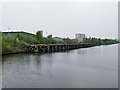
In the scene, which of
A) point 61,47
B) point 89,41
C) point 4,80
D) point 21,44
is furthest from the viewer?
point 89,41

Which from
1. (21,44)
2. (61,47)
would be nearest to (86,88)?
(21,44)

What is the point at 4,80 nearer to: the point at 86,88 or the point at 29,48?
the point at 86,88

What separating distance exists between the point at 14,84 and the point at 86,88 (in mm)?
4429

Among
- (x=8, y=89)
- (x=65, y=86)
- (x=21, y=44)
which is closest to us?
(x=8, y=89)

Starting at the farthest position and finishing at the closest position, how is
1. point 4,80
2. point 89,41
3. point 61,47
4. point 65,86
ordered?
1. point 89,41
2. point 61,47
3. point 4,80
4. point 65,86

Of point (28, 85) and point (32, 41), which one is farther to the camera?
point (32, 41)

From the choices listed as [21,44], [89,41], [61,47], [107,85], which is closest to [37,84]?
[107,85]

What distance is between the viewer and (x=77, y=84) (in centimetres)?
1341

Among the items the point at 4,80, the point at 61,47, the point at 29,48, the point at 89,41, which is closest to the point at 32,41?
the point at 29,48

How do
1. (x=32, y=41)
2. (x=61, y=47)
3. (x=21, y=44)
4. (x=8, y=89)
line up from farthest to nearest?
(x=61, y=47), (x=32, y=41), (x=21, y=44), (x=8, y=89)

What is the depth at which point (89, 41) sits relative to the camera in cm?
9969

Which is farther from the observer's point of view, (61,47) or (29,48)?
(61,47)

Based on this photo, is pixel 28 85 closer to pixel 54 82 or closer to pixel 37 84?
pixel 37 84

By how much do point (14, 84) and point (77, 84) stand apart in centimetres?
394
